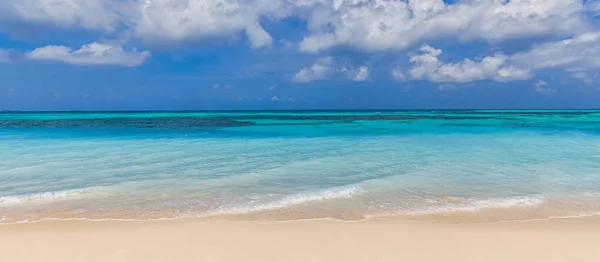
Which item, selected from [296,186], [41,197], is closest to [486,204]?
[296,186]

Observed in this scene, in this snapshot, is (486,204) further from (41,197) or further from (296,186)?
(41,197)

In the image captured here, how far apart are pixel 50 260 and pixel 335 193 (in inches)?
177

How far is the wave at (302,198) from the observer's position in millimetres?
5590

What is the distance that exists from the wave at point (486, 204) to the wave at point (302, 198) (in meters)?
1.46

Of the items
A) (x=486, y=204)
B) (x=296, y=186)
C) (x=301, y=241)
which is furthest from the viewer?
(x=296, y=186)

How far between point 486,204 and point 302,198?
10.8 ft

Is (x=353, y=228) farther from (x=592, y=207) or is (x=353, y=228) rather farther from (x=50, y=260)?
(x=592, y=207)

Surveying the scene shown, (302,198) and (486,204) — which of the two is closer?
(486,204)

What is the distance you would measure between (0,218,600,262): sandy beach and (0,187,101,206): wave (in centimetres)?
136

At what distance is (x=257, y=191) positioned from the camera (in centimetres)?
669

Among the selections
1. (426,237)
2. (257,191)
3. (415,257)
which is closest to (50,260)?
(257,191)

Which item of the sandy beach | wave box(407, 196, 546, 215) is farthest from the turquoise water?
the sandy beach

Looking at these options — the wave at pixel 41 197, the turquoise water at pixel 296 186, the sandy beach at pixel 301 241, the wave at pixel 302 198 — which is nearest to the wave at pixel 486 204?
the turquoise water at pixel 296 186

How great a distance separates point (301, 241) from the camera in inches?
171
